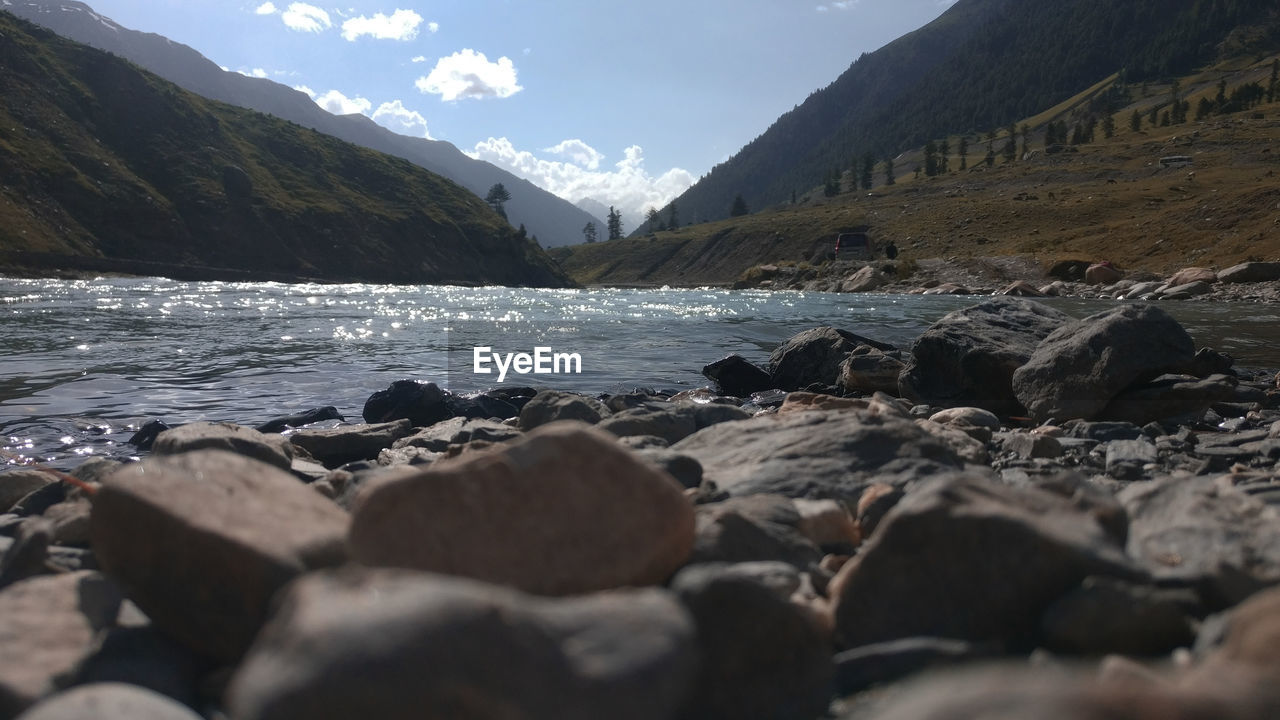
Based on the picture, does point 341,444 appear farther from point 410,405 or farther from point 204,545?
point 204,545

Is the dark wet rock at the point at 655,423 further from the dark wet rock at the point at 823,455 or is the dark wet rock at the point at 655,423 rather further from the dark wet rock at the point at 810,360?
the dark wet rock at the point at 810,360

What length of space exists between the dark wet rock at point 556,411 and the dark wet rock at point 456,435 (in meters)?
0.23

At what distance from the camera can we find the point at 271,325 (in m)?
25.7

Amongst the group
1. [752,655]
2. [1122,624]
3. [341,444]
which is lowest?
[341,444]

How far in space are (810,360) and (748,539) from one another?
11184 millimetres

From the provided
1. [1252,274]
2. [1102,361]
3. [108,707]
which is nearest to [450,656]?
[108,707]

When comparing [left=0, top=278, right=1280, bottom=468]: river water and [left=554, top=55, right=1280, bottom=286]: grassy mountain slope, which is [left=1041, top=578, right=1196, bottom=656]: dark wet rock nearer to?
[left=0, top=278, right=1280, bottom=468]: river water

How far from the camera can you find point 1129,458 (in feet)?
20.4

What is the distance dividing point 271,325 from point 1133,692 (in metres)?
27.6

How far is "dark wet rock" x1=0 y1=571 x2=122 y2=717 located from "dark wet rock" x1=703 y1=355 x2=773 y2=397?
11.2 meters

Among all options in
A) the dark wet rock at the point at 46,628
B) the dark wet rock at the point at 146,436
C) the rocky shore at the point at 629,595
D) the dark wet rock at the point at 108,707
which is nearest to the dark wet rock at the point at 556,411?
the rocky shore at the point at 629,595

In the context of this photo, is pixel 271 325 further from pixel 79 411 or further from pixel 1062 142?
pixel 1062 142

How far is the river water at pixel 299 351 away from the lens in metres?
10.7

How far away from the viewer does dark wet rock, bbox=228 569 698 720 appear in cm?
154
